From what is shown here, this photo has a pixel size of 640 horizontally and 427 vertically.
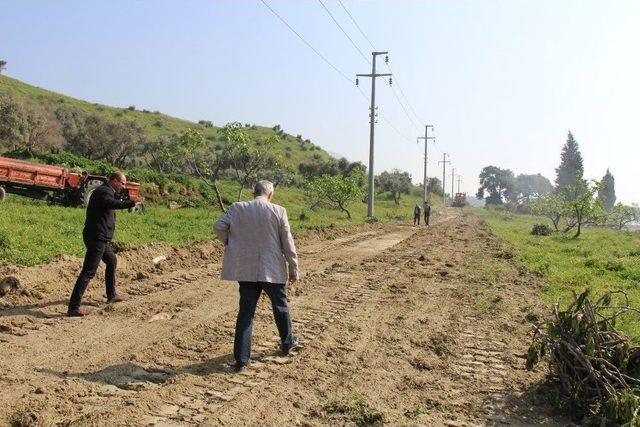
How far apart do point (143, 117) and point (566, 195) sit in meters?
52.1

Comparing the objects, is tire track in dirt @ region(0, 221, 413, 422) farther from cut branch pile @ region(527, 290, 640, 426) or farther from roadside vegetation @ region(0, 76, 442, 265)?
roadside vegetation @ region(0, 76, 442, 265)

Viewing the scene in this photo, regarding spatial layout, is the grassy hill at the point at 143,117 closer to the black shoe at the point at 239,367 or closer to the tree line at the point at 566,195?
the tree line at the point at 566,195

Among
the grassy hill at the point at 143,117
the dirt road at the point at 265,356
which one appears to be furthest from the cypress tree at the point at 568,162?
the dirt road at the point at 265,356

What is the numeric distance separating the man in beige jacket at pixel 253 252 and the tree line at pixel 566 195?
86.7 feet

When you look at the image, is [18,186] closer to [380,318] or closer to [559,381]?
[380,318]

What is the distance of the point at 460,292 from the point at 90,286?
20.5 ft

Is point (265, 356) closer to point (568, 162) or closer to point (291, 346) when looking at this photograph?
point (291, 346)

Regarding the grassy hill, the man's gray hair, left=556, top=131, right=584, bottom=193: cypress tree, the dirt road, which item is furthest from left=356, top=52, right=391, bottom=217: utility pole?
left=556, top=131, right=584, bottom=193: cypress tree

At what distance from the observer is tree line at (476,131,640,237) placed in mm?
28484

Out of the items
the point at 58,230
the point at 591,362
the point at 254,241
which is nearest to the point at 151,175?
the point at 58,230

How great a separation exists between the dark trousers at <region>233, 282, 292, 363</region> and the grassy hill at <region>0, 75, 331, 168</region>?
40918 millimetres

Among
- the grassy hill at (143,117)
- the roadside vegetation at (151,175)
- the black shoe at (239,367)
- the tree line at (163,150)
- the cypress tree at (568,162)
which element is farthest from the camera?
the cypress tree at (568,162)

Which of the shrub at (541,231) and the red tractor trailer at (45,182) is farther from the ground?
the red tractor trailer at (45,182)

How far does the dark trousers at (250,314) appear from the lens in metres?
5.07
